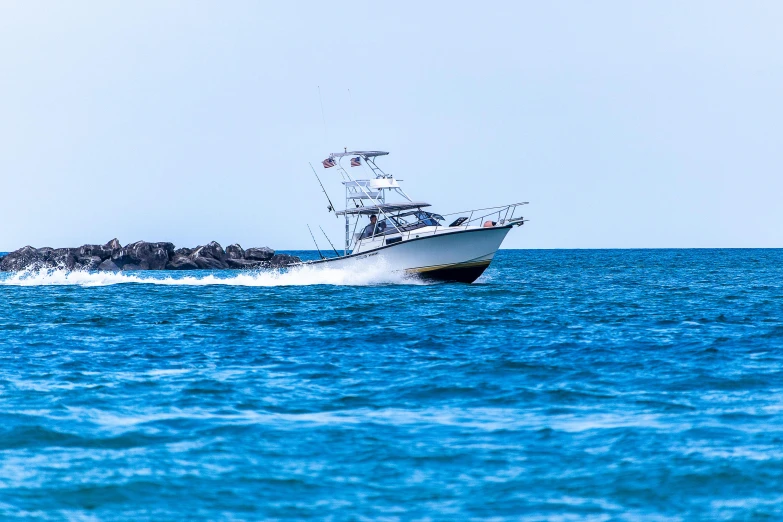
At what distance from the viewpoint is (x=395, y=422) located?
29.9 ft

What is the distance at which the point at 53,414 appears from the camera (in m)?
9.73

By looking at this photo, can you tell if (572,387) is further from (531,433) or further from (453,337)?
(453,337)

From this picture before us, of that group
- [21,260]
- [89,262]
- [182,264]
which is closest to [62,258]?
[89,262]

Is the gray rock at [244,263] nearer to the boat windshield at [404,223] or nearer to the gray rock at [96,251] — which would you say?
the gray rock at [96,251]

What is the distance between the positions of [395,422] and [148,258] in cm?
7851

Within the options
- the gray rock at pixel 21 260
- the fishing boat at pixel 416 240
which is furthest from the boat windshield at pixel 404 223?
the gray rock at pixel 21 260

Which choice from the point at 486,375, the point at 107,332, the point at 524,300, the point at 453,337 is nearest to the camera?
the point at 486,375

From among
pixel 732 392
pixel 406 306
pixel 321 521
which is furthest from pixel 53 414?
pixel 406 306

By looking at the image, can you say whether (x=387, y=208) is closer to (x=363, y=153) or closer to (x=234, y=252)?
(x=363, y=153)

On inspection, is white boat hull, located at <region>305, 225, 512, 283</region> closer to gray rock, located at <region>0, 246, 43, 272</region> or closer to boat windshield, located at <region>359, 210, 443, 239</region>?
boat windshield, located at <region>359, 210, 443, 239</region>

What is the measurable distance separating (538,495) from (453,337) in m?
9.94

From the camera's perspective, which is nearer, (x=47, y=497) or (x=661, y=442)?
(x=47, y=497)

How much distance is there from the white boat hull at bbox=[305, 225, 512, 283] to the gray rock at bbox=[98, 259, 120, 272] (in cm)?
5562

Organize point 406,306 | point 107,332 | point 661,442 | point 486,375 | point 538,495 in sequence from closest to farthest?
point 538,495 → point 661,442 → point 486,375 → point 107,332 → point 406,306
